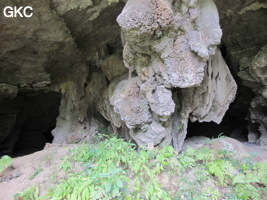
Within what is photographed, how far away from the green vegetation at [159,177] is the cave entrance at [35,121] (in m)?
7.56

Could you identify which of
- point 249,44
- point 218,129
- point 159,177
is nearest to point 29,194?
point 159,177

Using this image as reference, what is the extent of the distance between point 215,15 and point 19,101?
997 centimetres

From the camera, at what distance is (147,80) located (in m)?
4.66

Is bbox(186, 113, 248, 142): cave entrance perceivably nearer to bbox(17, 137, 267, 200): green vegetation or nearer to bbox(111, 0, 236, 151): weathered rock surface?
bbox(111, 0, 236, 151): weathered rock surface

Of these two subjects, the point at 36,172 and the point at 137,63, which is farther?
the point at 137,63

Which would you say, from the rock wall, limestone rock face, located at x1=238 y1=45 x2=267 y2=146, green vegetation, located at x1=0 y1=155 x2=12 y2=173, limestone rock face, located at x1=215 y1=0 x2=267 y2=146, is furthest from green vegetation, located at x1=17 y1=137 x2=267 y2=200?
limestone rock face, located at x1=215 y1=0 x2=267 y2=146

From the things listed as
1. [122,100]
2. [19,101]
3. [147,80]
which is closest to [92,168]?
[122,100]

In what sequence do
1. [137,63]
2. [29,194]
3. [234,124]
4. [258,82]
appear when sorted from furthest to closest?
1. [234,124]
2. [258,82]
3. [137,63]
4. [29,194]

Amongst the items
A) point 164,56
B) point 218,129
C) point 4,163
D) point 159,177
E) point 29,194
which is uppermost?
point 164,56

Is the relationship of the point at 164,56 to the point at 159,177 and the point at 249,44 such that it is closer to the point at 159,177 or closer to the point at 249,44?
the point at 159,177

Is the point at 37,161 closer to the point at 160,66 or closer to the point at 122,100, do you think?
the point at 122,100

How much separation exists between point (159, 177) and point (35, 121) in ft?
37.6

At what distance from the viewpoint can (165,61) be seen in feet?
14.2

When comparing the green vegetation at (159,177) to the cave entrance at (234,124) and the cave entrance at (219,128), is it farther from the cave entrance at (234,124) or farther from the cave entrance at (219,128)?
the cave entrance at (219,128)
